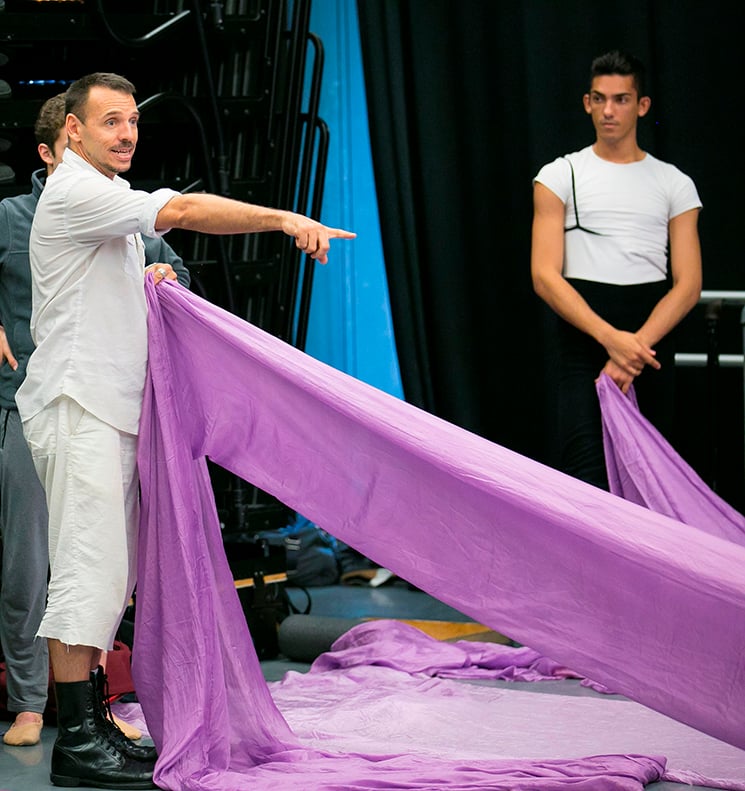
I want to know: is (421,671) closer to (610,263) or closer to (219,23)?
(610,263)

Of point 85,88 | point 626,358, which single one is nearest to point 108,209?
point 85,88

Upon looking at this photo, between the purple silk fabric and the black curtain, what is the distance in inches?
57.7

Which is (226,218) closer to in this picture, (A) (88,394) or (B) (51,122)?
(A) (88,394)

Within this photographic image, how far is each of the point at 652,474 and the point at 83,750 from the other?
5.90 ft

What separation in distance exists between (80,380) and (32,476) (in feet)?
2.05

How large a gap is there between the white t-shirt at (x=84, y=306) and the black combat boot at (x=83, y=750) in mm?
582

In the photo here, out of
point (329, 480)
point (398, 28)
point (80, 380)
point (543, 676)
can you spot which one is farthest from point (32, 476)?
point (398, 28)

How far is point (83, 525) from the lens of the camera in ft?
9.43

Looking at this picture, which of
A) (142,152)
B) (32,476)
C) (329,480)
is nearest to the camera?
(329,480)

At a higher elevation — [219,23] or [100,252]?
[219,23]

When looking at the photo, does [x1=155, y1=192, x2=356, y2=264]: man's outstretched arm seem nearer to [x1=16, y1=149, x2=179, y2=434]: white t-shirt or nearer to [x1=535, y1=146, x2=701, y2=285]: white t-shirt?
[x1=16, y1=149, x2=179, y2=434]: white t-shirt

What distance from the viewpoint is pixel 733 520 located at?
380 cm

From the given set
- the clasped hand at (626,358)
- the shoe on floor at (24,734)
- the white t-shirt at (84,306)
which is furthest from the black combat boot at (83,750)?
the clasped hand at (626,358)

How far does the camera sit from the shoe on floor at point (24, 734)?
3312 millimetres
